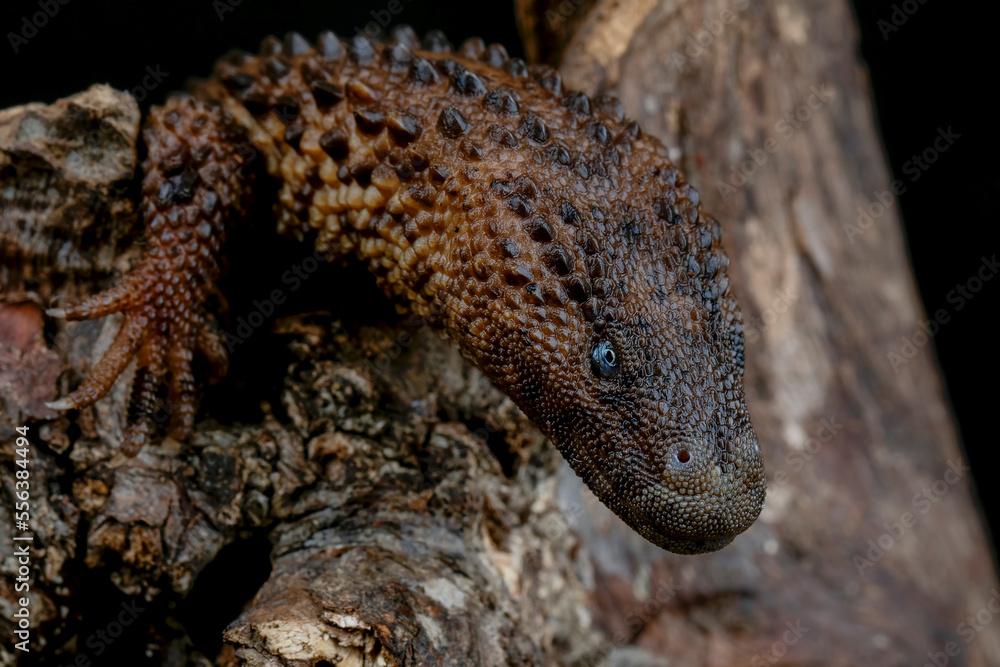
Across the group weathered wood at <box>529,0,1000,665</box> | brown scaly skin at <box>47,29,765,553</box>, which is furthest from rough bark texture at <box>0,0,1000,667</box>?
brown scaly skin at <box>47,29,765,553</box>

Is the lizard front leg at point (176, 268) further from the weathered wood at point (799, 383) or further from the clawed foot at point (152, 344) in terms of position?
the weathered wood at point (799, 383)

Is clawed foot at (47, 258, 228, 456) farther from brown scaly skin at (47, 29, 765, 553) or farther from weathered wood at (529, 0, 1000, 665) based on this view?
weathered wood at (529, 0, 1000, 665)

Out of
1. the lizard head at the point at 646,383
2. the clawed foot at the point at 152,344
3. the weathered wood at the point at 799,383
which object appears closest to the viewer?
the lizard head at the point at 646,383

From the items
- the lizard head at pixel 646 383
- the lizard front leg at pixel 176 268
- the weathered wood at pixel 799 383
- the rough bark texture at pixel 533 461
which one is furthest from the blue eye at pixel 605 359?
the weathered wood at pixel 799 383

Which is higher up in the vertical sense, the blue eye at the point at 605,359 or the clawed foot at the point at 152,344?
the blue eye at the point at 605,359

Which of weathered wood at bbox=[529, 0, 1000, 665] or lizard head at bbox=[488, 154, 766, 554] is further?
weathered wood at bbox=[529, 0, 1000, 665]

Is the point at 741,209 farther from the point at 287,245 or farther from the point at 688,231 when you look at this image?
the point at 287,245

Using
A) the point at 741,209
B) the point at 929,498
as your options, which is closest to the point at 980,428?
the point at 929,498
